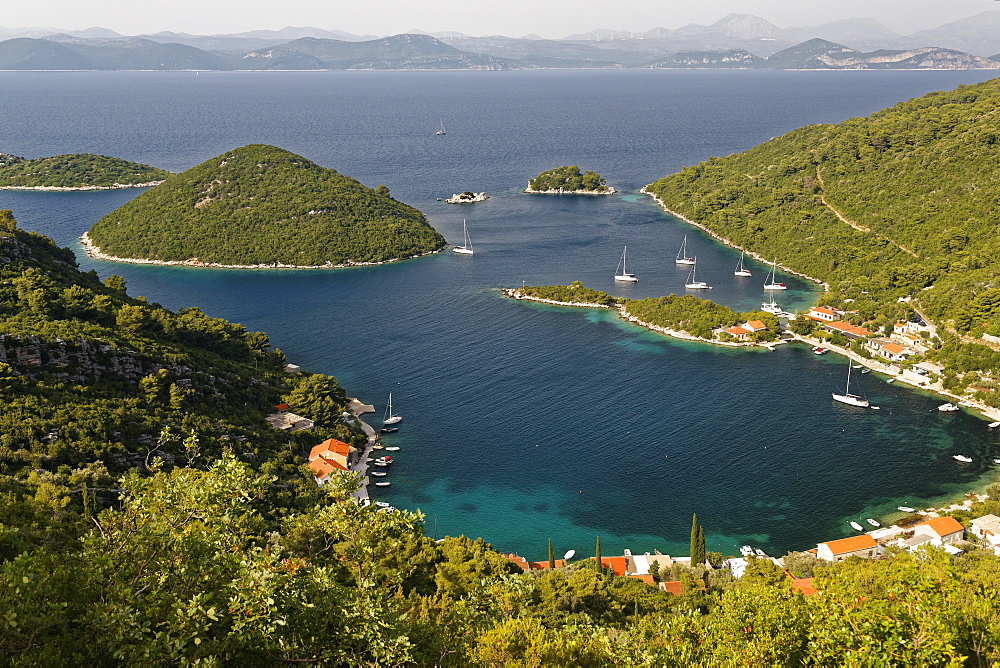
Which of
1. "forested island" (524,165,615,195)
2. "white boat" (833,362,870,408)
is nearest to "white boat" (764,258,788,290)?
"white boat" (833,362,870,408)

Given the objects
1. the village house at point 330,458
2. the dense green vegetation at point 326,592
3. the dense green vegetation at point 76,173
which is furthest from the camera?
the dense green vegetation at point 76,173

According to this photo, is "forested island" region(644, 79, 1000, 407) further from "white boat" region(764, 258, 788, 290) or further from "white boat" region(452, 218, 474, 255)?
"white boat" region(452, 218, 474, 255)

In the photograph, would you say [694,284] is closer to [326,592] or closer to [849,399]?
[849,399]

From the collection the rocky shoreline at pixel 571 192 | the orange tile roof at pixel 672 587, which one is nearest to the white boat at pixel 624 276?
the rocky shoreline at pixel 571 192

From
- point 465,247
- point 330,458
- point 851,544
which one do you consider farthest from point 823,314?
point 330,458

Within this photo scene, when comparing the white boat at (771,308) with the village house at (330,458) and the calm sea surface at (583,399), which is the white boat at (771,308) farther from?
the village house at (330,458)
